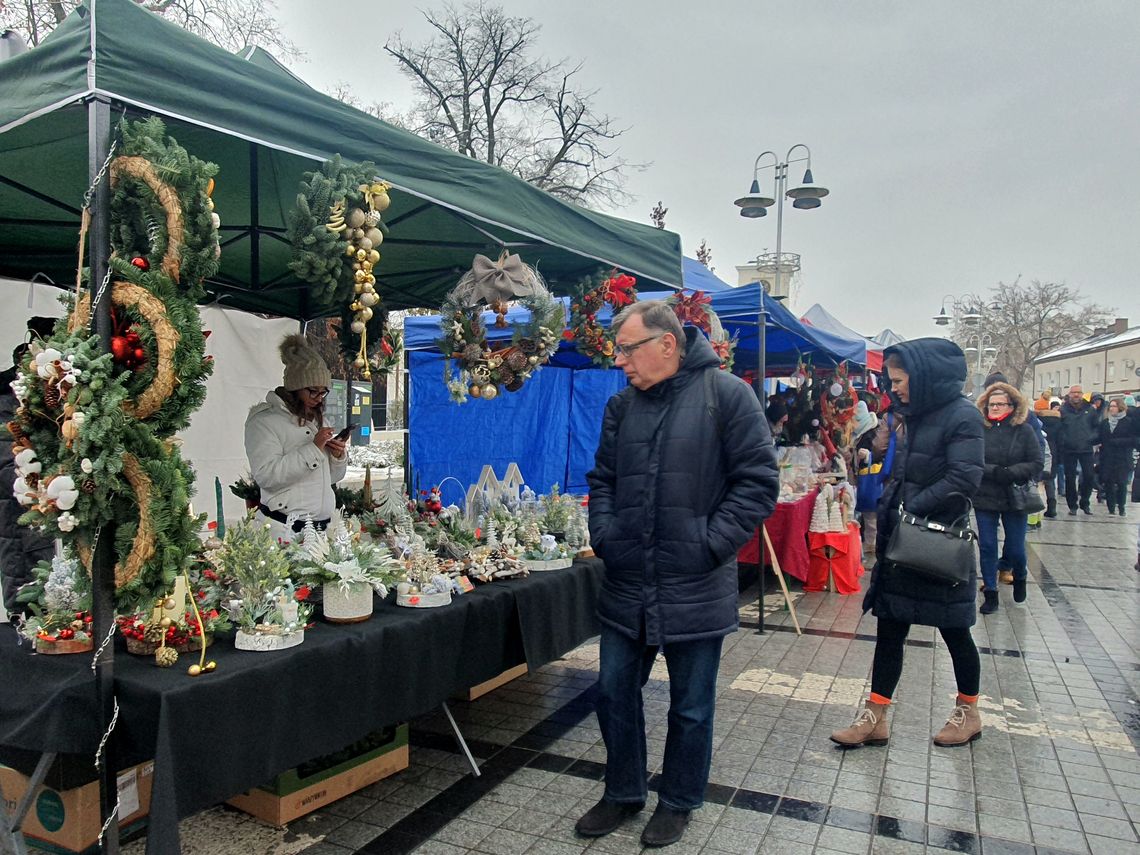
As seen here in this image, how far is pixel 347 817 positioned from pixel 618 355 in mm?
1974

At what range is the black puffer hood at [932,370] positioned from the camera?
11.0 feet

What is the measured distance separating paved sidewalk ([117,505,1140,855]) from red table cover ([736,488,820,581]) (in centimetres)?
139

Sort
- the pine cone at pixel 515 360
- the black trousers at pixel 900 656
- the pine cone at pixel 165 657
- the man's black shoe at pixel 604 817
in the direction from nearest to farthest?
1. the pine cone at pixel 165 657
2. the man's black shoe at pixel 604 817
3. the black trousers at pixel 900 656
4. the pine cone at pixel 515 360

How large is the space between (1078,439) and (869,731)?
11397 mm

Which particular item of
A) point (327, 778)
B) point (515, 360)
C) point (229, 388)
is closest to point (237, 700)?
point (327, 778)

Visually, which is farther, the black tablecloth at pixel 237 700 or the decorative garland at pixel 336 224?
the decorative garland at pixel 336 224

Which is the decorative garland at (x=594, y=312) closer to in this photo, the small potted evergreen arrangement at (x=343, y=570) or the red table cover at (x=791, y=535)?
the small potted evergreen arrangement at (x=343, y=570)

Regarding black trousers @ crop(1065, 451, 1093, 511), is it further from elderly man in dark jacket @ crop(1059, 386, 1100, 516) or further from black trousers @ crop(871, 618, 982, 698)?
black trousers @ crop(871, 618, 982, 698)

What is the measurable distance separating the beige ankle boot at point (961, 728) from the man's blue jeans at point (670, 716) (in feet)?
4.85

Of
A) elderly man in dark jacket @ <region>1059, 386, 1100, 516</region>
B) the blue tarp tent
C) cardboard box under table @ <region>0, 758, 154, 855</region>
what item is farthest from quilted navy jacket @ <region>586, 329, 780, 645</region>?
elderly man in dark jacket @ <region>1059, 386, 1100, 516</region>

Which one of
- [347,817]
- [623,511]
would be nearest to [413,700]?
[347,817]

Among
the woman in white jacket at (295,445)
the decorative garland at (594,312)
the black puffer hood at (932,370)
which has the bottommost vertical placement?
the woman in white jacket at (295,445)

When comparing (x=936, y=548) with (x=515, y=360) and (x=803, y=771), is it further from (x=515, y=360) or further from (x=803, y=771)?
(x=515, y=360)

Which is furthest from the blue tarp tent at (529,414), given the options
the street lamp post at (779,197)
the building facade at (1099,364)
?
the building facade at (1099,364)
